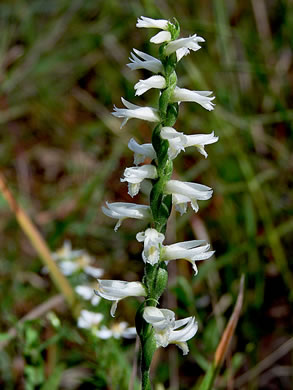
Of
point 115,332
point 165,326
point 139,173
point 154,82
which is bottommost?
point 115,332

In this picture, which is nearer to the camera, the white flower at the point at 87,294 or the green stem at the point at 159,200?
the green stem at the point at 159,200

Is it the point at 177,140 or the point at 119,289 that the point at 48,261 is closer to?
the point at 119,289

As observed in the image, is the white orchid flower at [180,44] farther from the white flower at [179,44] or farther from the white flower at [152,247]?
the white flower at [152,247]

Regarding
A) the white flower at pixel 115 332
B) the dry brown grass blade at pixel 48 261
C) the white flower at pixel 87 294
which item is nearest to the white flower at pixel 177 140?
the white flower at pixel 115 332

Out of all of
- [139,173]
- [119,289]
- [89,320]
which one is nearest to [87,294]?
[89,320]

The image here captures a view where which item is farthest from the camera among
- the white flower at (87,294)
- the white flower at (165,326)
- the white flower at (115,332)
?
the white flower at (87,294)

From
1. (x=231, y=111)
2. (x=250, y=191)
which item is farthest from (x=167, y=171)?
(x=231, y=111)
